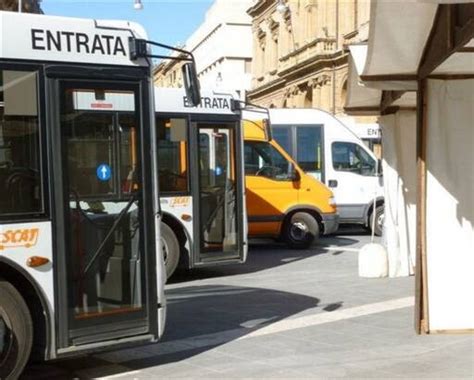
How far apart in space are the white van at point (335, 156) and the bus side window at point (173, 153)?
7.49 meters

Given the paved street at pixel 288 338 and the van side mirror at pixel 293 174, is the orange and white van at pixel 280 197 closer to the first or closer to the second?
the van side mirror at pixel 293 174

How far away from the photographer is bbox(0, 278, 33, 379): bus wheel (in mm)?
5785

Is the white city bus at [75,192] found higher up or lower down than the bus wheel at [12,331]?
higher up

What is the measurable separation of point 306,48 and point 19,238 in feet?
172

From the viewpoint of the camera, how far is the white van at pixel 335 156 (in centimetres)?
1900

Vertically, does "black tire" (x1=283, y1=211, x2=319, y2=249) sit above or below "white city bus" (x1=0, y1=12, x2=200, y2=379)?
below

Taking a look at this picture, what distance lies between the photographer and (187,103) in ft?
38.3

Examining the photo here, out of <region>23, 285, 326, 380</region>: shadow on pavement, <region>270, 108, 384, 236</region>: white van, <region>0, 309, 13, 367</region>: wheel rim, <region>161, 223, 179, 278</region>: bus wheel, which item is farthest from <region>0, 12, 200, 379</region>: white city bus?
<region>270, 108, 384, 236</region>: white van

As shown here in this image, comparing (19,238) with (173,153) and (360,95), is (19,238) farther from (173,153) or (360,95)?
(360,95)

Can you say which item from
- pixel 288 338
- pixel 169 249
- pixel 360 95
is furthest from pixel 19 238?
pixel 360 95

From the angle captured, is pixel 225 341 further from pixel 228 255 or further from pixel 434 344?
pixel 228 255

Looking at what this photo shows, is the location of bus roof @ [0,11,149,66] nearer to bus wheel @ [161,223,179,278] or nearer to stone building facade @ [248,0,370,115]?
bus wheel @ [161,223,179,278]

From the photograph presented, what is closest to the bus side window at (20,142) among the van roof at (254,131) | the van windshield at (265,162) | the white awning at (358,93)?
the white awning at (358,93)

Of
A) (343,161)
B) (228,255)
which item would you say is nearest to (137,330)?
(228,255)
